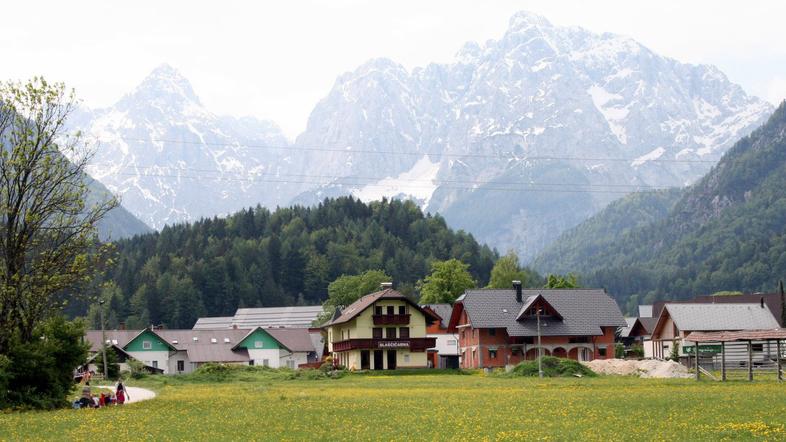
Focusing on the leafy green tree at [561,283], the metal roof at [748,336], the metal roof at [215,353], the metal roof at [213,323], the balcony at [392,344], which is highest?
the leafy green tree at [561,283]

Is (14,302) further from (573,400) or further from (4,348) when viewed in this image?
(573,400)

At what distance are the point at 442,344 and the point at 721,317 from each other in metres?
33.2

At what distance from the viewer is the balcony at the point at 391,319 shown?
117 meters

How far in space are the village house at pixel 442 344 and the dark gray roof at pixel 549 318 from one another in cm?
866

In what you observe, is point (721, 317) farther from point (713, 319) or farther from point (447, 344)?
point (447, 344)

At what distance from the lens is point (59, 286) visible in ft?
166

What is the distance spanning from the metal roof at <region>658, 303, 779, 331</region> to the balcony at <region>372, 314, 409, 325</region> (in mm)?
26992

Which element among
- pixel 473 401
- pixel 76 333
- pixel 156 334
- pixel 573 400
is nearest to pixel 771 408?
pixel 573 400

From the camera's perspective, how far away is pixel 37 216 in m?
50.5

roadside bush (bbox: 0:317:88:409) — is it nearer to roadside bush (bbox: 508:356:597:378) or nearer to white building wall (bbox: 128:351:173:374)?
roadside bush (bbox: 508:356:597:378)

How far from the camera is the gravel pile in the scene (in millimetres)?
75875

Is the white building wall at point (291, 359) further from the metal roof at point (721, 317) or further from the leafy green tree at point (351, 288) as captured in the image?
the metal roof at point (721, 317)

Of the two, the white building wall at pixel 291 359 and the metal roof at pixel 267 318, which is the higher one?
the metal roof at pixel 267 318

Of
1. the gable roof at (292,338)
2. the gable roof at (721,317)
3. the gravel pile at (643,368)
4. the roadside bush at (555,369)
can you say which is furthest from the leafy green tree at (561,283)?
the roadside bush at (555,369)
